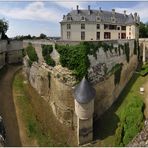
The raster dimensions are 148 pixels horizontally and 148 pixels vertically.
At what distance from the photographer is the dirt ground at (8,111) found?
23188 mm

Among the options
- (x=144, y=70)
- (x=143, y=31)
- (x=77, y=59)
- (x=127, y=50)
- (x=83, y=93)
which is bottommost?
(x=83, y=93)

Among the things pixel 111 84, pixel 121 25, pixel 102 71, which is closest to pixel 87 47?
pixel 102 71

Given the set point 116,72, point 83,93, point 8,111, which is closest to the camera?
point 83,93

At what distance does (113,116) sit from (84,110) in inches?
172

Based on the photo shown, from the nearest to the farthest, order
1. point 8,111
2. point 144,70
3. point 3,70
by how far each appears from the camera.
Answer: point 8,111 → point 144,70 → point 3,70

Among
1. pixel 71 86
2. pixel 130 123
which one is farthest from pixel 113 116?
pixel 71 86

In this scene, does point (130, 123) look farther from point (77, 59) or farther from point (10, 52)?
point (10, 52)

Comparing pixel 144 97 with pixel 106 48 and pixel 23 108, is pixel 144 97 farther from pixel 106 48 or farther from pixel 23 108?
pixel 23 108

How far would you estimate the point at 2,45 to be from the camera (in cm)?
4356

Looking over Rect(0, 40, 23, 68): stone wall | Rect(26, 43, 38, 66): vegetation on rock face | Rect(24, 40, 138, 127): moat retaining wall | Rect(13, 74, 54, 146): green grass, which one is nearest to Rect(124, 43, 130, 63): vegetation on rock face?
Rect(24, 40, 138, 127): moat retaining wall

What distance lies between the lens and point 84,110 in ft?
78.4

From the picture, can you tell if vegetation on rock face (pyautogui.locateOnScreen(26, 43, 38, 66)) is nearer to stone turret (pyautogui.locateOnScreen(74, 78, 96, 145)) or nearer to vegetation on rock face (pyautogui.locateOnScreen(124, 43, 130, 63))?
stone turret (pyautogui.locateOnScreen(74, 78, 96, 145))

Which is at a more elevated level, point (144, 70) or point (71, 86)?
point (144, 70)

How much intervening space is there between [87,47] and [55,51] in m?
3.26
